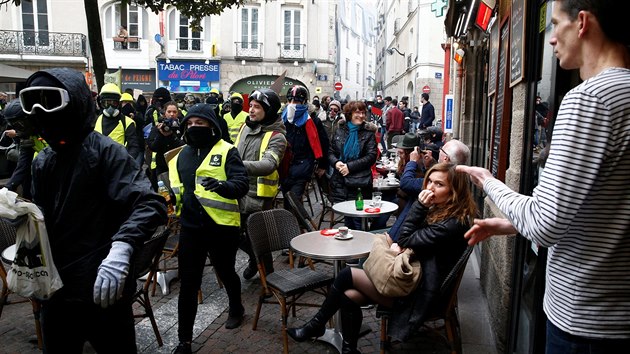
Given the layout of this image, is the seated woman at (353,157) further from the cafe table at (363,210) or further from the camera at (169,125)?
the camera at (169,125)

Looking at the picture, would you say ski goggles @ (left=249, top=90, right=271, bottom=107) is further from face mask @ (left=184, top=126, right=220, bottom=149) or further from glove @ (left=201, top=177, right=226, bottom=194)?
glove @ (left=201, top=177, right=226, bottom=194)

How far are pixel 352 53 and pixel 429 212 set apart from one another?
153ft

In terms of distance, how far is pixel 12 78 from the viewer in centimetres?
1119

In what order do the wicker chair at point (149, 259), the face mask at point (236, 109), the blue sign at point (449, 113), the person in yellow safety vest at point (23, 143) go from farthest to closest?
the blue sign at point (449, 113), the face mask at point (236, 109), the person in yellow safety vest at point (23, 143), the wicker chair at point (149, 259)

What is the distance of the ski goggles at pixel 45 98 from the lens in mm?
2289

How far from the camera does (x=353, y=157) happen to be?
6.04 meters

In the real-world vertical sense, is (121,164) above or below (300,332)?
above

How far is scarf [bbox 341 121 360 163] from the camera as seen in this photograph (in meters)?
6.03

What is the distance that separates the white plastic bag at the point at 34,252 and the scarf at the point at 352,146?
4141mm

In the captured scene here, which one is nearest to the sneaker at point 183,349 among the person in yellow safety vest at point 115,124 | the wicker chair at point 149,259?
the wicker chair at point 149,259

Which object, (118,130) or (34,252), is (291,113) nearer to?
(118,130)

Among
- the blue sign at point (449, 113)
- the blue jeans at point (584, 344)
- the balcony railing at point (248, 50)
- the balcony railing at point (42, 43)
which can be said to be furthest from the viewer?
the balcony railing at point (248, 50)

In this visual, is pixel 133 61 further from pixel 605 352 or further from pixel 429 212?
pixel 605 352

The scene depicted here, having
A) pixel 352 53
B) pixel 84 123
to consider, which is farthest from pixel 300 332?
pixel 352 53
